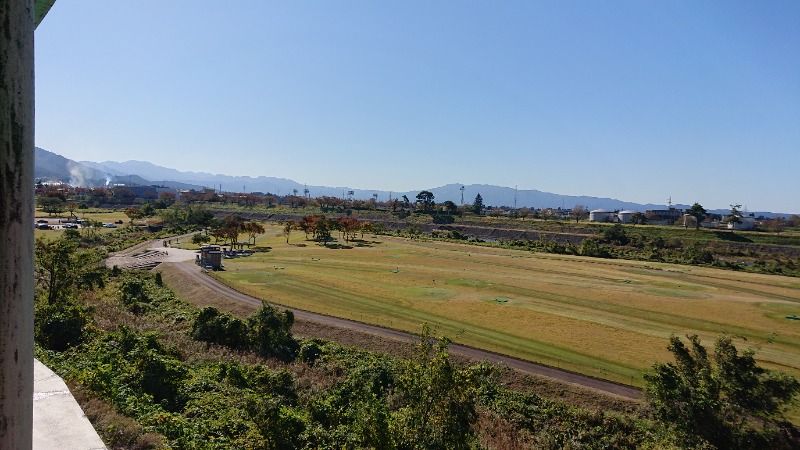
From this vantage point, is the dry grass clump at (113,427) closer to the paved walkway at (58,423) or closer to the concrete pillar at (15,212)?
the paved walkway at (58,423)

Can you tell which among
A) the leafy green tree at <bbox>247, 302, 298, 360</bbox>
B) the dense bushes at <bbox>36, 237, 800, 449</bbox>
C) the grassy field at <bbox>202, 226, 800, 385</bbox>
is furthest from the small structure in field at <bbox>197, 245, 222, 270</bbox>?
the leafy green tree at <bbox>247, 302, 298, 360</bbox>

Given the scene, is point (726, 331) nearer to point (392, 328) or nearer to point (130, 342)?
point (392, 328)

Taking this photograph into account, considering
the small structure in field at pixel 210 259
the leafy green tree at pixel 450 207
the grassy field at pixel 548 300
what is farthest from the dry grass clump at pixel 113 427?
the leafy green tree at pixel 450 207

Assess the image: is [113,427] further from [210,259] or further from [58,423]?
[210,259]

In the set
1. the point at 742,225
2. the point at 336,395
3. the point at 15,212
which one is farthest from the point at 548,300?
the point at 742,225

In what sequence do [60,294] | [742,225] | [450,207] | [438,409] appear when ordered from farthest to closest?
[450,207] < [742,225] < [60,294] < [438,409]

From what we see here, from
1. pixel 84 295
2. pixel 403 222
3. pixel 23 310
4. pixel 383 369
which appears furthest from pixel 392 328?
pixel 403 222
